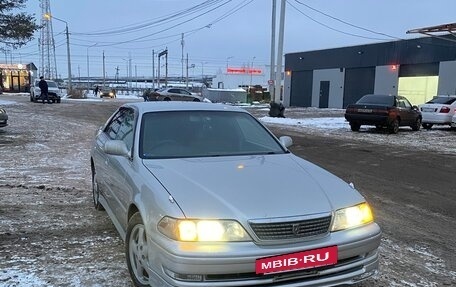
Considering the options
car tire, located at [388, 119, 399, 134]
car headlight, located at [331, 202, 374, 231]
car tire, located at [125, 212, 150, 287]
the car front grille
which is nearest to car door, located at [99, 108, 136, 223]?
car tire, located at [125, 212, 150, 287]

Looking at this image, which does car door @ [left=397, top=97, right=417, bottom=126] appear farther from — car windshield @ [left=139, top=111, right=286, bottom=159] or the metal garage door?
the metal garage door

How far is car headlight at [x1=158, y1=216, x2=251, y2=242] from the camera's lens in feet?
10.2

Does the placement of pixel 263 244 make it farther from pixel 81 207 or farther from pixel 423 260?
pixel 81 207

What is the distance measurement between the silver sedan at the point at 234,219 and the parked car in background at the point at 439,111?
18311 mm

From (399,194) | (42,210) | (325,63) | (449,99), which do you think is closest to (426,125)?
(449,99)

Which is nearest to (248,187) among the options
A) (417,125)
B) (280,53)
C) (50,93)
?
(417,125)

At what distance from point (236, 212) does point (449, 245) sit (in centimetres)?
311

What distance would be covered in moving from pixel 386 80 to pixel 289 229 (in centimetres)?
3878

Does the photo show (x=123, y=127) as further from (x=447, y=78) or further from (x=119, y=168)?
(x=447, y=78)

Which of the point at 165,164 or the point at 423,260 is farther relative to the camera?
the point at 423,260

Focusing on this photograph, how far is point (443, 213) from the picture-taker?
254 inches

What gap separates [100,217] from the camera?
5.82 metres

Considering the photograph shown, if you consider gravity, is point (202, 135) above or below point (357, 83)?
above

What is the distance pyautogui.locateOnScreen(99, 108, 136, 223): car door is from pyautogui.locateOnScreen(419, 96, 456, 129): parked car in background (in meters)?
18.2
